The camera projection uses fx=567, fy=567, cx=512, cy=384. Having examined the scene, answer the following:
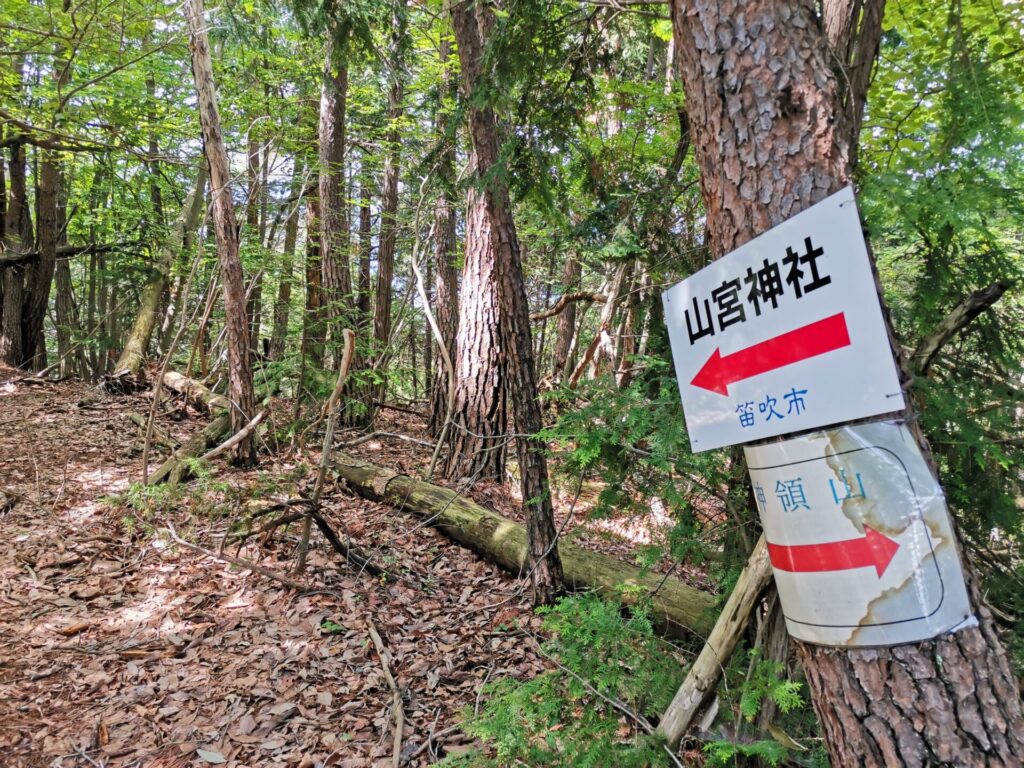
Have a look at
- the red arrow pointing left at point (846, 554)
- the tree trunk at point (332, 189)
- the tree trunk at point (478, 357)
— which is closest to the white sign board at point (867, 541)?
the red arrow pointing left at point (846, 554)

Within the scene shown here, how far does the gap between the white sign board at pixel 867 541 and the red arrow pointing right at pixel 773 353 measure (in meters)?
0.22

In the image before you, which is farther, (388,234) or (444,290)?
(388,234)

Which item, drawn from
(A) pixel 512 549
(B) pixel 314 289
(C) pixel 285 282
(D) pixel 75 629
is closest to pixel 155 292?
(C) pixel 285 282

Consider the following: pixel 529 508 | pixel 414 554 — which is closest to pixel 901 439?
pixel 529 508

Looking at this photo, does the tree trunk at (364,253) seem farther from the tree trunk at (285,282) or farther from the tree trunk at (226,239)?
the tree trunk at (226,239)

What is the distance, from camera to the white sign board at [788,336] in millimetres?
1397

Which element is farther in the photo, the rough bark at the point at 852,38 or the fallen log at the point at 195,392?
the fallen log at the point at 195,392

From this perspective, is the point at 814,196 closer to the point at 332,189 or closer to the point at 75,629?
the point at 75,629

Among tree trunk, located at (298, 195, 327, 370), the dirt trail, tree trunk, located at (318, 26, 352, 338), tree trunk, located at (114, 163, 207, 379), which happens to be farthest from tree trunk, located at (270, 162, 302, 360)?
the dirt trail

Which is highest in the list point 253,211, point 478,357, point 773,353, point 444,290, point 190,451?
point 253,211

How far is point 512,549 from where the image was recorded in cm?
460

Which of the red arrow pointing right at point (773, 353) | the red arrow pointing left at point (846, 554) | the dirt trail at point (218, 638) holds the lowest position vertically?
the dirt trail at point (218, 638)

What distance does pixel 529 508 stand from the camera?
3762 mm

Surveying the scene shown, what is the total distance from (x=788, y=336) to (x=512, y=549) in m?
3.48
